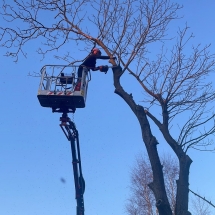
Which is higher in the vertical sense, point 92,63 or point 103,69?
point 92,63

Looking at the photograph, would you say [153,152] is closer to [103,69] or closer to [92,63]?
[103,69]

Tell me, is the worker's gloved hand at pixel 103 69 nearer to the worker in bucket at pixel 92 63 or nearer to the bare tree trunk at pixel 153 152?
the worker in bucket at pixel 92 63

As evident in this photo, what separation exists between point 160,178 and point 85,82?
333 centimetres

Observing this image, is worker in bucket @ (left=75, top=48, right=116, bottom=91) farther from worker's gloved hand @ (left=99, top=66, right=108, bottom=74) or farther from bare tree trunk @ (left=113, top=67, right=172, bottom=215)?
bare tree trunk @ (left=113, top=67, right=172, bottom=215)

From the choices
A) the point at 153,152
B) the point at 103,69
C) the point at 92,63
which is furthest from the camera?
the point at 92,63

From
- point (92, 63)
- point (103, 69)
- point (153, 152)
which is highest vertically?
point (92, 63)

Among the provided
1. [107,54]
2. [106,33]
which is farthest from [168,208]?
[106,33]

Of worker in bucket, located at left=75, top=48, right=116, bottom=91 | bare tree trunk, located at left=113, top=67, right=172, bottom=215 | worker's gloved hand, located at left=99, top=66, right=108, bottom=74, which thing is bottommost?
bare tree trunk, located at left=113, top=67, right=172, bottom=215

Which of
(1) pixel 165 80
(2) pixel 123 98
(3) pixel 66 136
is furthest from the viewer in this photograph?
(3) pixel 66 136

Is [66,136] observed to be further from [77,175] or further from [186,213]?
[186,213]

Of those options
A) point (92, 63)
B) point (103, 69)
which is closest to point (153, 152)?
point (103, 69)

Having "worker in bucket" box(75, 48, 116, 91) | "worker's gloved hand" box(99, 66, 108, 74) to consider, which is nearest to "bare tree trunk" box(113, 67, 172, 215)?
"worker's gloved hand" box(99, 66, 108, 74)

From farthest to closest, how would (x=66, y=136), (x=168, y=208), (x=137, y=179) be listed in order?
(x=137, y=179), (x=66, y=136), (x=168, y=208)

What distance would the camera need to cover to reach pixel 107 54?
25.5 ft
